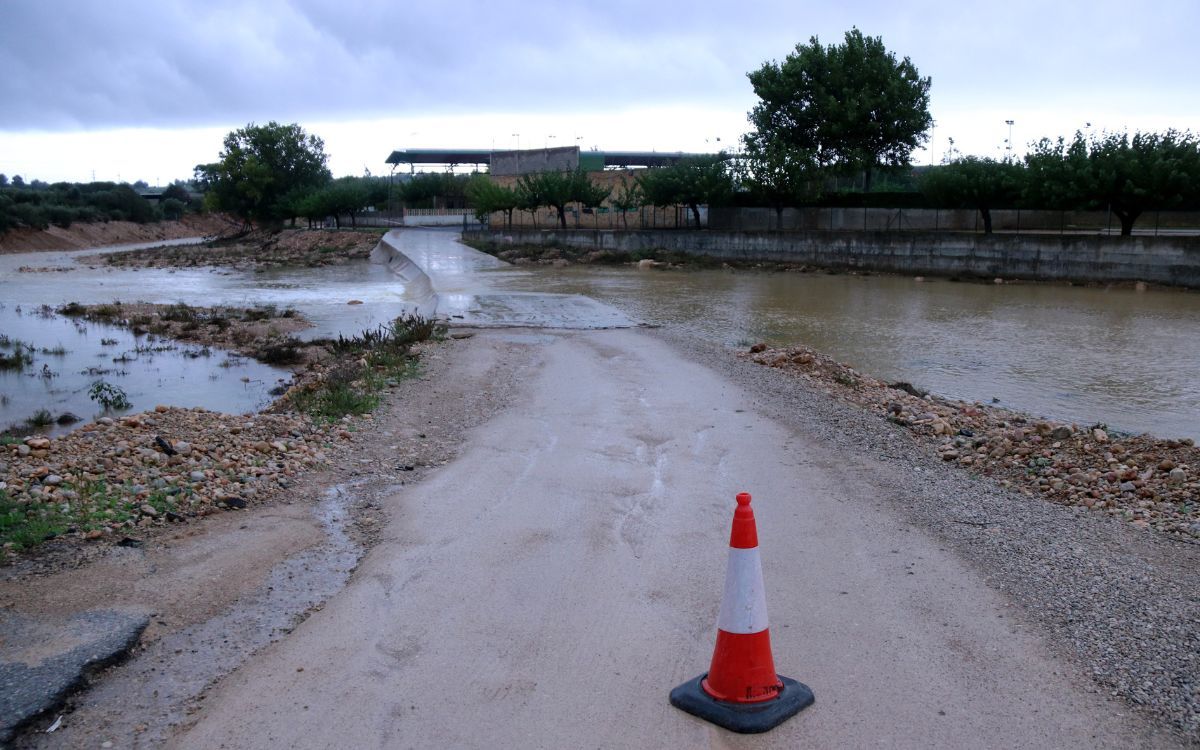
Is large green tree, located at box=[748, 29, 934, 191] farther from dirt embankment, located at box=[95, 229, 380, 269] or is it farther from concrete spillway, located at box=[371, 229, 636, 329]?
dirt embankment, located at box=[95, 229, 380, 269]

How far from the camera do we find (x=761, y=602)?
414 cm

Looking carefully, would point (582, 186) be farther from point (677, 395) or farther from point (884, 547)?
point (884, 547)

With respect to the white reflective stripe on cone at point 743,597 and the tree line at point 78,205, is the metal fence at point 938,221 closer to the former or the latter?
the white reflective stripe on cone at point 743,597

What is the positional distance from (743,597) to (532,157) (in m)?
77.7

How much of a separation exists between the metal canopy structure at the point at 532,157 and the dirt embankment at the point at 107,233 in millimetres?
22729

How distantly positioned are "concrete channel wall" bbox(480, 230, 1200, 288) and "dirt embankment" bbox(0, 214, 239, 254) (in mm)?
55852

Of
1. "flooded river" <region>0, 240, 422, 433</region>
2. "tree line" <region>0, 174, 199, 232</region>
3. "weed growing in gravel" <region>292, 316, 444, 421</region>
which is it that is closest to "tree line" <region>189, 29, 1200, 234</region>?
"flooded river" <region>0, 240, 422, 433</region>

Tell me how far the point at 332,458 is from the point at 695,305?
21168mm

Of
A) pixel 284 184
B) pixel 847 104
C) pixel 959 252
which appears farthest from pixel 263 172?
pixel 959 252

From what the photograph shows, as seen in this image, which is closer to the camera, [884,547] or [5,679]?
[5,679]

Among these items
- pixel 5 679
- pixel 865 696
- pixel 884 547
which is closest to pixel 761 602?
pixel 865 696

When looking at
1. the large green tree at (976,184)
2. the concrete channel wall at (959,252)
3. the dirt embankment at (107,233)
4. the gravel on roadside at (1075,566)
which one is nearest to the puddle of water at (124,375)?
the gravel on roadside at (1075,566)

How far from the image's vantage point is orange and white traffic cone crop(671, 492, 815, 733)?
3975mm

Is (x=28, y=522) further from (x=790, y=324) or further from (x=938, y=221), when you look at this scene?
(x=938, y=221)
